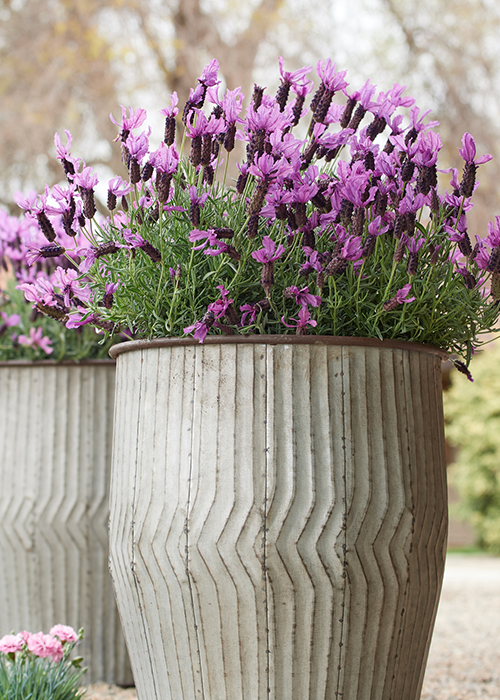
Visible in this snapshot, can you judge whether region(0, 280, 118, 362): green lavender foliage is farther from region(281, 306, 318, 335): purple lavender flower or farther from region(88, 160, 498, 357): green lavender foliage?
region(281, 306, 318, 335): purple lavender flower

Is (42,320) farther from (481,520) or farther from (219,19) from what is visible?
(481,520)

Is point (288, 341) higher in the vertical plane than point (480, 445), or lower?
higher

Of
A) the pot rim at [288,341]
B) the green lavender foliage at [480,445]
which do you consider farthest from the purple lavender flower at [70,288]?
the green lavender foliage at [480,445]

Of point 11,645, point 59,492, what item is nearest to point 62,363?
point 59,492

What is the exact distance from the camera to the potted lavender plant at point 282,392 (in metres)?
1.37

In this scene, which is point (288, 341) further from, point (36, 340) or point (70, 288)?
point (36, 340)

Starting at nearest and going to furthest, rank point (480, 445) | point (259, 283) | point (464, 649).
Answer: point (259, 283), point (464, 649), point (480, 445)

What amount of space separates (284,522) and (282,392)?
252 millimetres

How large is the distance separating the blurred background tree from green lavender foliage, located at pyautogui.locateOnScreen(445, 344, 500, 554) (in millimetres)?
2424

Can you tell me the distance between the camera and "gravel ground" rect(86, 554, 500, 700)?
222 cm

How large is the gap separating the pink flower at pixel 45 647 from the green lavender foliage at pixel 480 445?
760 centimetres

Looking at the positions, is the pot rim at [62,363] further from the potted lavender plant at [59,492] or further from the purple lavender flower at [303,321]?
Result: the purple lavender flower at [303,321]

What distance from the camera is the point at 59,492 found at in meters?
2.26

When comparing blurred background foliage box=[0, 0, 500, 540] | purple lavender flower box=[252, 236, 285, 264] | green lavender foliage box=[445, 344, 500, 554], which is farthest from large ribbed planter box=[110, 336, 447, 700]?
green lavender foliage box=[445, 344, 500, 554]
